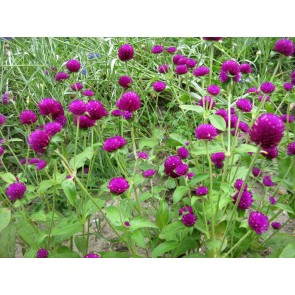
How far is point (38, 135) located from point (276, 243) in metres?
0.79

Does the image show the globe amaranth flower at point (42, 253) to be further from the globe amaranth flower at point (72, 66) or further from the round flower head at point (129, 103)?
the globe amaranth flower at point (72, 66)

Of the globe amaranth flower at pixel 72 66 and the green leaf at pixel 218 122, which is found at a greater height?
the globe amaranth flower at pixel 72 66

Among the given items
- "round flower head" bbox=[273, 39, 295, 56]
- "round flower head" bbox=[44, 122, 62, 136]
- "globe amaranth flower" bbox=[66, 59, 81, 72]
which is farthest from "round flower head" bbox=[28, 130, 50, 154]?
"round flower head" bbox=[273, 39, 295, 56]

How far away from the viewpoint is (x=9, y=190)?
95 centimetres

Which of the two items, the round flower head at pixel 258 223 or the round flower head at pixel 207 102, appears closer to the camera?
the round flower head at pixel 258 223

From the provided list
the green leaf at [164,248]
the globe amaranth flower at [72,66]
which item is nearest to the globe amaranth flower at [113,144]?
the green leaf at [164,248]

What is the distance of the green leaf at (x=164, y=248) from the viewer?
0.98m

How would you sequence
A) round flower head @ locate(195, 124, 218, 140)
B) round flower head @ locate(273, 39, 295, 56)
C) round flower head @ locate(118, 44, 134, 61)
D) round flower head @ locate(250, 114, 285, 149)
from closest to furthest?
1. round flower head @ locate(250, 114, 285, 149)
2. round flower head @ locate(195, 124, 218, 140)
3. round flower head @ locate(273, 39, 295, 56)
4. round flower head @ locate(118, 44, 134, 61)

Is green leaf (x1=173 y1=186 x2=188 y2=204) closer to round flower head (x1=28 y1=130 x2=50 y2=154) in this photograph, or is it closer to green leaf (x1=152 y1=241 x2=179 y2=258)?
green leaf (x1=152 y1=241 x2=179 y2=258)

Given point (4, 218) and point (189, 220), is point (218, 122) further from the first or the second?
point (4, 218)

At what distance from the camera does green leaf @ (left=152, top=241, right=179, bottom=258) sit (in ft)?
3.21

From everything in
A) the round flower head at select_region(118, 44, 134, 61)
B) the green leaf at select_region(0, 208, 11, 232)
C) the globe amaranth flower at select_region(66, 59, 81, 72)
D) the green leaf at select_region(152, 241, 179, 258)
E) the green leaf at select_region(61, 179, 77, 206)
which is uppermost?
the round flower head at select_region(118, 44, 134, 61)

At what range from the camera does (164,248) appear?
38.8 inches
